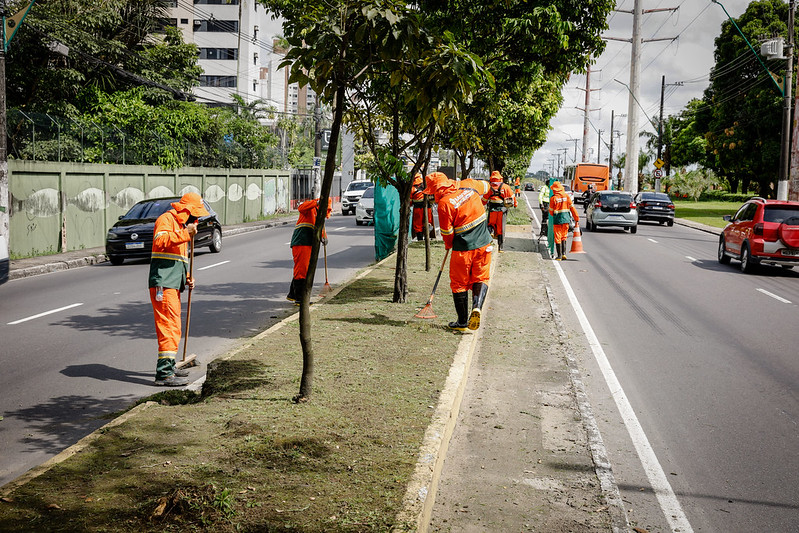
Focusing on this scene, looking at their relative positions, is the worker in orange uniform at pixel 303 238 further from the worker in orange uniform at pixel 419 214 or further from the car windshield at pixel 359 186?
the car windshield at pixel 359 186

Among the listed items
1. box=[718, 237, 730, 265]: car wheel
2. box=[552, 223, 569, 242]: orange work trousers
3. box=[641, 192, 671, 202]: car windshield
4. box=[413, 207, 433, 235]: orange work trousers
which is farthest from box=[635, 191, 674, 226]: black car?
box=[552, 223, 569, 242]: orange work trousers

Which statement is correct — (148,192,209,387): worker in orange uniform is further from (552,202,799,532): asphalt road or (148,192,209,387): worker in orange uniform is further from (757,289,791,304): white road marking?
(757,289,791,304): white road marking

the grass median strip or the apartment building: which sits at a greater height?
the apartment building

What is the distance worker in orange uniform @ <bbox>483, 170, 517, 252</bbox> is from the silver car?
1102 centimetres

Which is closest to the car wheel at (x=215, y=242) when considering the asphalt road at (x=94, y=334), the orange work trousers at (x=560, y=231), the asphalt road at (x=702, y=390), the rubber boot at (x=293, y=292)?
the asphalt road at (x=94, y=334)

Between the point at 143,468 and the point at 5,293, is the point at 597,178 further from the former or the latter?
the point at 143,468

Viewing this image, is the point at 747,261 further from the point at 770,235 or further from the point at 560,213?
the point at 560,213

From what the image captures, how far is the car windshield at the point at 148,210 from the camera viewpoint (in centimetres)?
1903

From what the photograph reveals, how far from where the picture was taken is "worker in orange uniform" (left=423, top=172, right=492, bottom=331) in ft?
30.4

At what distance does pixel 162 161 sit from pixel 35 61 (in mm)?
6999

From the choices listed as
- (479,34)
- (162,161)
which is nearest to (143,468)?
(479,34)

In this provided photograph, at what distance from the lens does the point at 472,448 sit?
596 cm

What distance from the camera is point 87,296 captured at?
13.3 metres

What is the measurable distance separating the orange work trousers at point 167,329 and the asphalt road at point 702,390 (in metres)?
4.17
